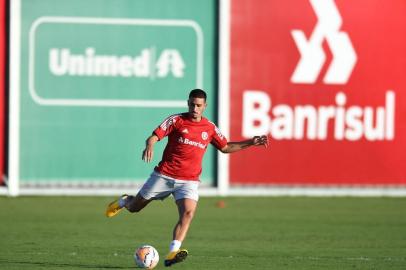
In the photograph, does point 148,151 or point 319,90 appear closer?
point 148,151

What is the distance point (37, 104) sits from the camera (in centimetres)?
2086

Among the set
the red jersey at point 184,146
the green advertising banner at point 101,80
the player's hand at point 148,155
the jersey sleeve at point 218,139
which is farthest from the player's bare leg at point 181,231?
the green advertising banner at point 101,80

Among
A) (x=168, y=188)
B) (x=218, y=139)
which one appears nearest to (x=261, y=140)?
(x=218, y=139)

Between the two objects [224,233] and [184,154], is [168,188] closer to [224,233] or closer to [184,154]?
[184,154]

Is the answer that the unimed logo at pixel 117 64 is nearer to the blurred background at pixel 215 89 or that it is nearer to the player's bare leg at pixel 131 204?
the blurred background at pixel 215 89

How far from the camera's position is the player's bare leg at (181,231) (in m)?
11.4

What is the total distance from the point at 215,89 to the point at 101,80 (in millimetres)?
2312

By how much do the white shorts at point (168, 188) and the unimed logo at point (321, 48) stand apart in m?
9.66

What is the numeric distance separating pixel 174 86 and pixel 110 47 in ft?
4.86

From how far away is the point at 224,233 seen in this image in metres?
15.6

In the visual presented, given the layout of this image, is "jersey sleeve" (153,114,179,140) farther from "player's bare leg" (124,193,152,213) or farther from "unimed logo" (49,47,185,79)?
"unimed logo" (49,47,185,79)

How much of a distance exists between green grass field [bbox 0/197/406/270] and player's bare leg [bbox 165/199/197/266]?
1.25 ft

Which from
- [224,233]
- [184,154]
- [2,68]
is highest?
[2,68]

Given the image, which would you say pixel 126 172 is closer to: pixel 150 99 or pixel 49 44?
pixel 150 99
